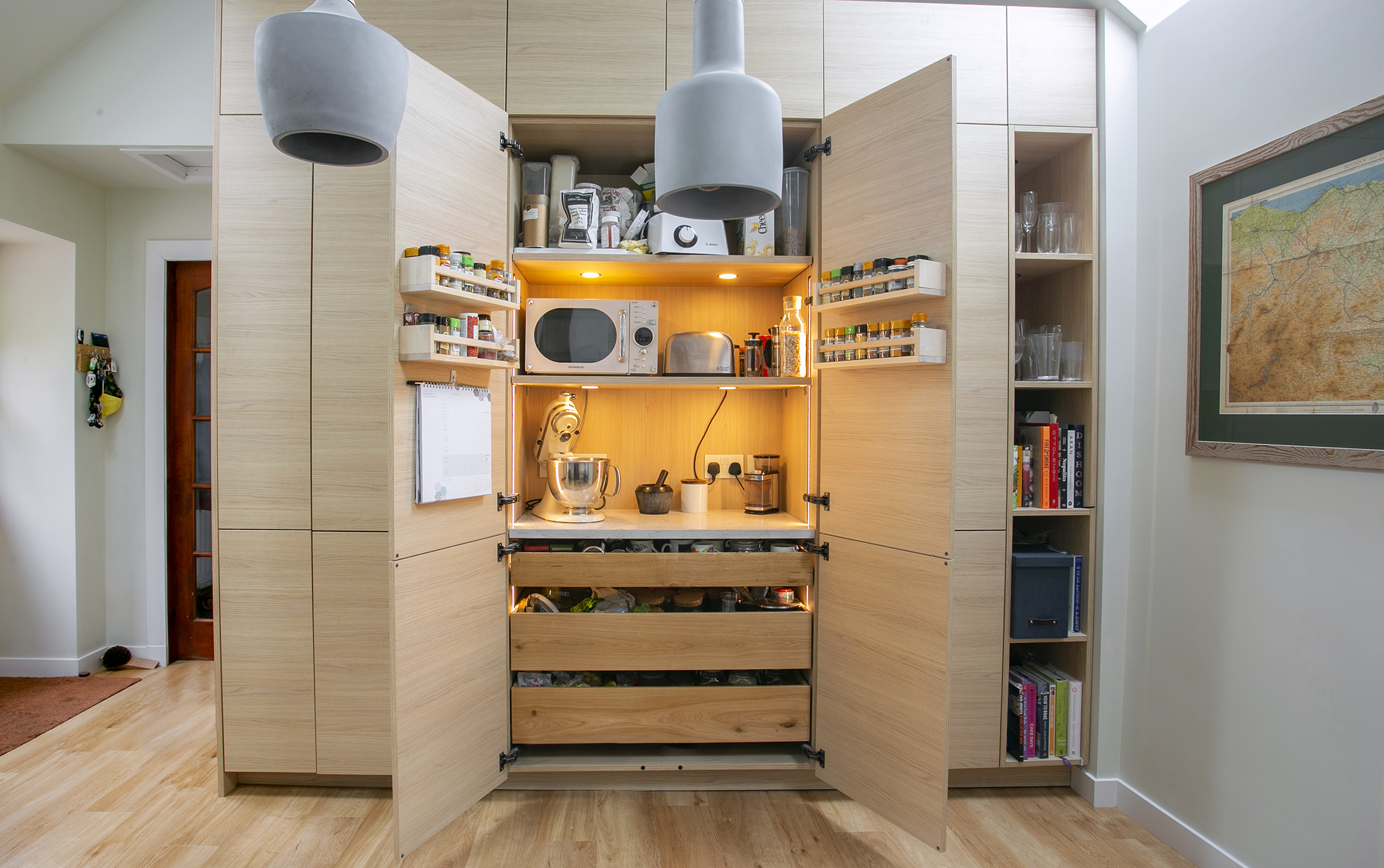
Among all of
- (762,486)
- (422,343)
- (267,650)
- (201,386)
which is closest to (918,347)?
(762,486)

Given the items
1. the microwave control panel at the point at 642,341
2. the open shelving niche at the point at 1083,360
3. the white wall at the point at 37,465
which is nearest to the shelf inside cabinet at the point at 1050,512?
the open shelving niche at the point at 1083,360

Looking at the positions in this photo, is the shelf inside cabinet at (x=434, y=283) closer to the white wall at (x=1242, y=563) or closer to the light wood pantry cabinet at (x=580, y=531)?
the light wood pantry cabinet at (x=580, y=531)

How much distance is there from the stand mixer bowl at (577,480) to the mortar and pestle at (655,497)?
0.16 m

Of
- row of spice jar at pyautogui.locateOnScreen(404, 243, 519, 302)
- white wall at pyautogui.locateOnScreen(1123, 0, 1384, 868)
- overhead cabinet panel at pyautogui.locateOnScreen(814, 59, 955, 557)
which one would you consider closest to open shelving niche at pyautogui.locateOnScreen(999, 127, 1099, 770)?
white wall at pyautogui.locateOnScreen(1123, 0, 1384, 868)

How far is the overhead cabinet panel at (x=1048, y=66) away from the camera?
2.07 m

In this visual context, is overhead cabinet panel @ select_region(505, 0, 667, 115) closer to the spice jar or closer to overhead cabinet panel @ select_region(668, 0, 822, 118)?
overhead cabinet panel @ select_region(668, 0, 822, 118)

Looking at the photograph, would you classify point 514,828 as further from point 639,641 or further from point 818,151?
point 818,151

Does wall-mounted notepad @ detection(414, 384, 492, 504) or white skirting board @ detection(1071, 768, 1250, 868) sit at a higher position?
wall-mounted notepad @ detection(414, 384, 492, 504)

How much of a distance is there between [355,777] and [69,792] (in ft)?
2.90

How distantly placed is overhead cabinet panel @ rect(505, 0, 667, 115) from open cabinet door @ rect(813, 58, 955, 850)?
0.62 meters

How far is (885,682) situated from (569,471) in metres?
1.21

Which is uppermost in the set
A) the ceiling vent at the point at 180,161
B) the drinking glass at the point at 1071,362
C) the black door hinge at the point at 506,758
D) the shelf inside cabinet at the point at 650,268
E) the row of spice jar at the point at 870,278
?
the ceiling vent at the point at 180,161

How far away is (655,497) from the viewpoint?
7.76ft

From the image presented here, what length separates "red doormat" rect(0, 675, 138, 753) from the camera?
2473 millimetres
